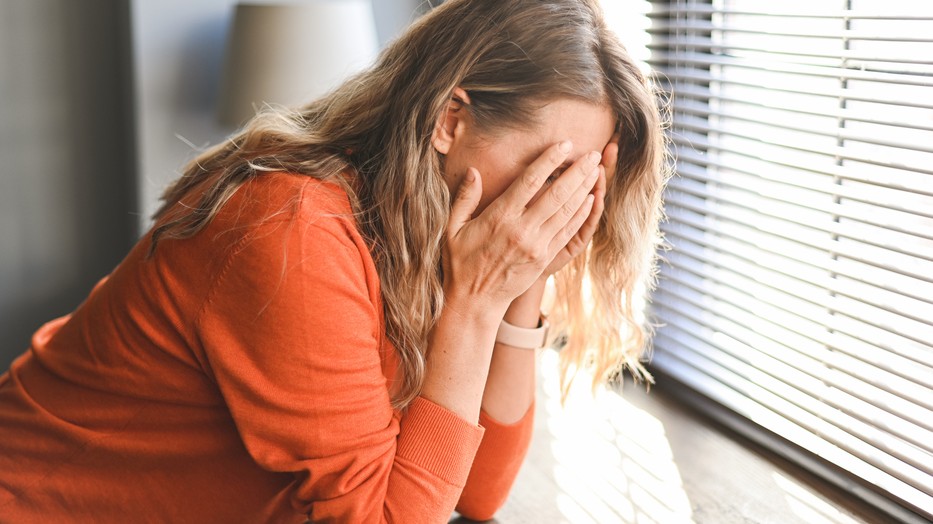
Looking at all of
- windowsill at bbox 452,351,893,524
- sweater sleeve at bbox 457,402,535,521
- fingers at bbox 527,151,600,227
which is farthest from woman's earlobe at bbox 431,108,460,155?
windowsill at bbox 452,351,893,524

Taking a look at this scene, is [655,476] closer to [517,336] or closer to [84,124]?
[517,336]

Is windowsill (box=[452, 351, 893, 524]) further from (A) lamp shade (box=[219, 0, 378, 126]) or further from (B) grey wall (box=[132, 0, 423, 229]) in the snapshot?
(B) grey wall (box=[132, 0, 423, 229])

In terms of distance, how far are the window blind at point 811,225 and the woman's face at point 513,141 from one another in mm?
270

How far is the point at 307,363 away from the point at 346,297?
0.08 m

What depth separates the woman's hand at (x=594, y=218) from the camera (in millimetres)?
1090

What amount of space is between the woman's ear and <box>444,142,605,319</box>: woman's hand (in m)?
0.04

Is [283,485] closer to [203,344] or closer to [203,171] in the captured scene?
[203,344]

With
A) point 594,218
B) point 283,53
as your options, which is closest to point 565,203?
point 594,218

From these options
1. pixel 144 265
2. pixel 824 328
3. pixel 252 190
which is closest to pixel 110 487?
pixel 144 265

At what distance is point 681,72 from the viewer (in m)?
1.57

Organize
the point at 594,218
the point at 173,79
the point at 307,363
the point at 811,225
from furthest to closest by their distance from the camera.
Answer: the point at 173,79, the point at 811,225, the point at 594,218, the point at 307,363

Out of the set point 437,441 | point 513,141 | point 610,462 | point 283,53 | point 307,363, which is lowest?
point 610,462

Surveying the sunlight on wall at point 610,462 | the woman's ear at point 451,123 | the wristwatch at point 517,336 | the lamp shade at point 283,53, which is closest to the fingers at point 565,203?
the woman's ear at point 451,123

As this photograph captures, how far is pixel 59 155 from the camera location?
205cm
